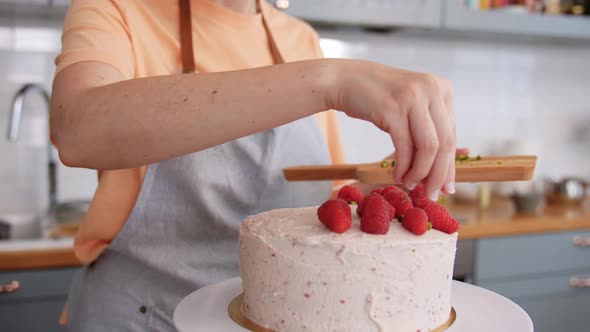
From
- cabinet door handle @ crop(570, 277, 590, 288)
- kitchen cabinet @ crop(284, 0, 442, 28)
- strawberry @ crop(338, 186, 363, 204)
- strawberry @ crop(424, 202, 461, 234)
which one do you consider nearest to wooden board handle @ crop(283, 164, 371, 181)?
strawberry @ crop(338, 186, 363, 204)

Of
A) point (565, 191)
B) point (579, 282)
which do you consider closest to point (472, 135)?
point (565, 191)

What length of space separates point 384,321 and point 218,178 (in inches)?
18.5

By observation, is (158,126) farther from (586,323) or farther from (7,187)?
(586,323)

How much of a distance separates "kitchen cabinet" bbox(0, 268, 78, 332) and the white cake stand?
113 centimetres

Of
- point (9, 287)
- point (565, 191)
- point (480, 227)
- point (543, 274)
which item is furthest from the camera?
point (565, 191)

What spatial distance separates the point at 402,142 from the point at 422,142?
2 cm

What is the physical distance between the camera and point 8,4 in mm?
2041

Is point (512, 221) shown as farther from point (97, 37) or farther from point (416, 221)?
point (97, 37)

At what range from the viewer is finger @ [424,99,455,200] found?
73cm

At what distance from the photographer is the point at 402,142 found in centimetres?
73

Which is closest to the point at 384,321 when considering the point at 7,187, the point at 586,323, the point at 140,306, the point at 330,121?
the point at 140,306

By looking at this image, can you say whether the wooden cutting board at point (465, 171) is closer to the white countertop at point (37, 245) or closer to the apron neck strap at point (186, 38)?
the apron neck strap at point (186, 38)

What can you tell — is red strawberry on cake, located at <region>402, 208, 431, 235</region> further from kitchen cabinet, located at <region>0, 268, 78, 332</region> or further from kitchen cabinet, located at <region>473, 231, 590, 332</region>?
kitchen cabinet, located at <region>473, 231, 590, 332</region>

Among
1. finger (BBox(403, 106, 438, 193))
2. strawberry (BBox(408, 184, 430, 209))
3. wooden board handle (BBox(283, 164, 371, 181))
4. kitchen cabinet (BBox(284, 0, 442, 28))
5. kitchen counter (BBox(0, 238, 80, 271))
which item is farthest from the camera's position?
kitchen cabinet (BBox(284, 0, 442, 28))
